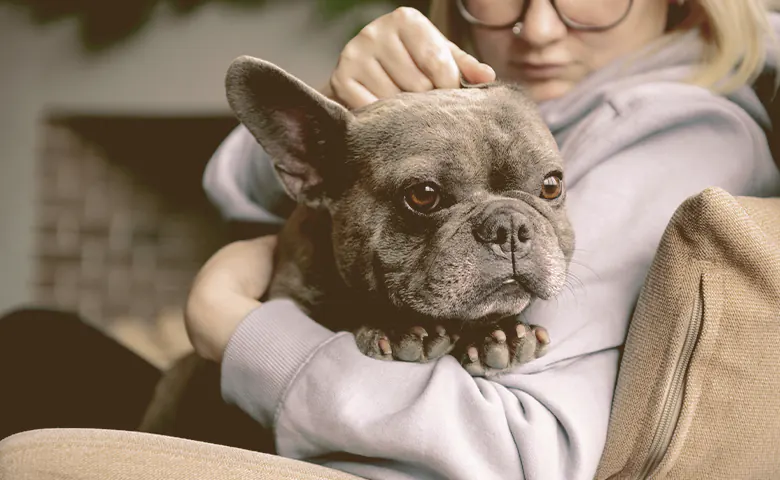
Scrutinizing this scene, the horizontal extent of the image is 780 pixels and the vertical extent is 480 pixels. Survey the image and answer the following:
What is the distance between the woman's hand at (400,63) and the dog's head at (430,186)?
4 centimetres

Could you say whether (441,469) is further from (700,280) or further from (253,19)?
(253,19)

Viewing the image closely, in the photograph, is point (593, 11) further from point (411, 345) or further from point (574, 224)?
point (411, 345)

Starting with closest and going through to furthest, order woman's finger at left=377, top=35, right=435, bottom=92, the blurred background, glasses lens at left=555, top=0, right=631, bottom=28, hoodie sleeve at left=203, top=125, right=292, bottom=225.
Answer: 1. woman's finger at left=377, top=35, right=435, bottom=92
2. glasses lens at left=555, top=0, right=631, bottom=28
3. hoodie sleeve at left=203, top=125, right=292, bottom=225
4. the blurred background

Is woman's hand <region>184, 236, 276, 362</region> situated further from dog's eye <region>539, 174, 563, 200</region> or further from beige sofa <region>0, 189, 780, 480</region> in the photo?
dog's eye <region>539, 174, 563, 200</region>

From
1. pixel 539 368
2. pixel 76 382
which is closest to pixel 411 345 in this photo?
pixel 539 368

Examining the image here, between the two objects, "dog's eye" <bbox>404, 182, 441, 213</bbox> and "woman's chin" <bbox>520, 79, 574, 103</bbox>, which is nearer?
"dog's eye" <bbox>404, 182, 441, 213</bbox>

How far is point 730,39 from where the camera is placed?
44.8 inches

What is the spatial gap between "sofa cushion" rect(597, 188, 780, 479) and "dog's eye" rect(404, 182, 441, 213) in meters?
0.28

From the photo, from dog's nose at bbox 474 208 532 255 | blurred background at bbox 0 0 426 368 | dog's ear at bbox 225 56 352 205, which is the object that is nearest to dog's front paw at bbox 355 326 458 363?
dog's nose at bbox 474 208 532 255

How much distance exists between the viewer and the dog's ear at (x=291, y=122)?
0.95 metres

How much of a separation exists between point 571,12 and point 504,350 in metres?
0.60

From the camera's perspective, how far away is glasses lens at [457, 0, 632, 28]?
115 cm

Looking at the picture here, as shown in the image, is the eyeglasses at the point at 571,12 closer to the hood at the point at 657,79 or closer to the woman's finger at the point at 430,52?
the hood at the point at 657,79

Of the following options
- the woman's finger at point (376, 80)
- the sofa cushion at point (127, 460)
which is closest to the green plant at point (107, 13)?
the woman's finger at point (376, 80)
